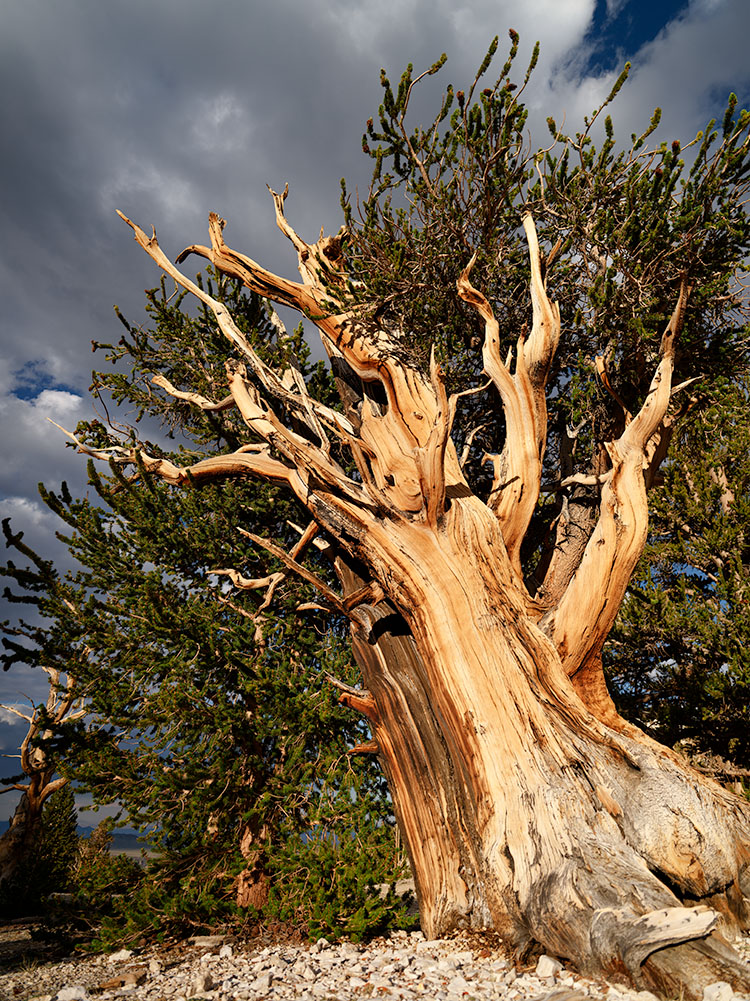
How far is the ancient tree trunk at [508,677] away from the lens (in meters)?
2.97

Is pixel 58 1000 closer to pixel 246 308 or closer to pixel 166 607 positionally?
pixel 166 607

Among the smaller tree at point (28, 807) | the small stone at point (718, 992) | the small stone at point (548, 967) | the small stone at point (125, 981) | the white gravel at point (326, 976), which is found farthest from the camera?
the smaller tree at point (28, 807)

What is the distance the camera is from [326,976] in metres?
3.09

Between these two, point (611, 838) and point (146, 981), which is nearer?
point (611, 838)

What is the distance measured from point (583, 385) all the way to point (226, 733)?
4.63 metres

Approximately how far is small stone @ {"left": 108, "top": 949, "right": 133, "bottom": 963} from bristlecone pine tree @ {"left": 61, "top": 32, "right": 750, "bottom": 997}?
2.31m

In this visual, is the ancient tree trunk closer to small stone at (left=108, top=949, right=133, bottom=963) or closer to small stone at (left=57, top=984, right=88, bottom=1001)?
small stone at (left=57, top=984, right=88, bottom=1001)

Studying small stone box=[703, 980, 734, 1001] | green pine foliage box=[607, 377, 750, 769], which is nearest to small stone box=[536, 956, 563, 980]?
small stone box=[703, 980, 734, 1001]

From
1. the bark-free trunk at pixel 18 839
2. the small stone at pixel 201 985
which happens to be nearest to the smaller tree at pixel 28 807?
the bark-free trunk at pixel 18 839

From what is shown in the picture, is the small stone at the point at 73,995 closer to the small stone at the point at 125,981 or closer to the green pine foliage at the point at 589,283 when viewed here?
the small stone at the point at 125,981

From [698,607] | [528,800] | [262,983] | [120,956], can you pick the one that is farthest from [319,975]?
[698,607]

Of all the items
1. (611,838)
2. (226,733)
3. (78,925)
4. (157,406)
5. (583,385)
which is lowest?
(78,925)

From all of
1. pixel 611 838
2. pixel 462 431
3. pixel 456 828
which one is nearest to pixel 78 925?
pixel 456 828

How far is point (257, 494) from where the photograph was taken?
662 cm
